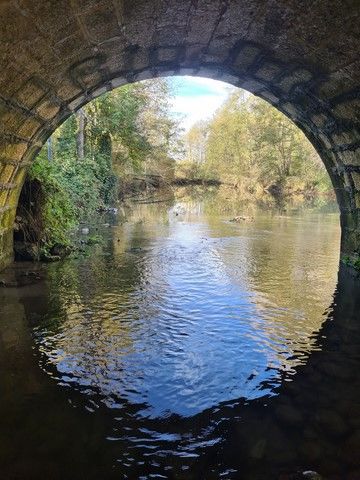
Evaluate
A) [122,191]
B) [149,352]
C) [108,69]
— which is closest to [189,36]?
[108,69]

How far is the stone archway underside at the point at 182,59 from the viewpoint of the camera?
13.3ft

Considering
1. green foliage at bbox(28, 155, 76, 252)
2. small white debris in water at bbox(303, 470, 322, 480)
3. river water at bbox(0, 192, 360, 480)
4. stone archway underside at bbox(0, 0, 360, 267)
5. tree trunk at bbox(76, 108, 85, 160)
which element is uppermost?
tree trunk at bbox(76, 108, 85, 160)

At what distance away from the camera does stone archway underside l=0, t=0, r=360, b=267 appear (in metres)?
4.04

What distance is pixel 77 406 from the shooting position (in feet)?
10.9

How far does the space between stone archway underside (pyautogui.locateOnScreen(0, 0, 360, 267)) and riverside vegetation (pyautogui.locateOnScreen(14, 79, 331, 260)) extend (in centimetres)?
135

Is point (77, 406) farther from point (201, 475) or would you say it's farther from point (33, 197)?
point (33, 197)

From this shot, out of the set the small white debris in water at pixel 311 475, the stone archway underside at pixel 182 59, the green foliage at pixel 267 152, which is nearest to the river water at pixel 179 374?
the small white debris in water at pixel 311 475

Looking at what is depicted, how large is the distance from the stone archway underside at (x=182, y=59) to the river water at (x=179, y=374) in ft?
7.40

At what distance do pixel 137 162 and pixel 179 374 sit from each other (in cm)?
2484

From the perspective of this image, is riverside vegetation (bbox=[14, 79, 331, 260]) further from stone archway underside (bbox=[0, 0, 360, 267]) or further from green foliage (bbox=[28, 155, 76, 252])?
stone archway underside (bbox=[0, 0, 360, 267])

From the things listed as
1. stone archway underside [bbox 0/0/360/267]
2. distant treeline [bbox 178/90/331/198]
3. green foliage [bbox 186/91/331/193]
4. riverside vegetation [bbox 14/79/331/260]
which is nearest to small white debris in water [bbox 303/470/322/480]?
stone archway underside [bbox 0/0/360/267]

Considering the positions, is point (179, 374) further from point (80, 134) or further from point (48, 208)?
point (80, 134)

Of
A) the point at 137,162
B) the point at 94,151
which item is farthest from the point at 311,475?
the point at 137,162

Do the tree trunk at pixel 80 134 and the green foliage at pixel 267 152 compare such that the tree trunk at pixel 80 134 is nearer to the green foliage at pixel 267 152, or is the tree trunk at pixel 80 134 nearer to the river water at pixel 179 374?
the river water at pixel 179 374
